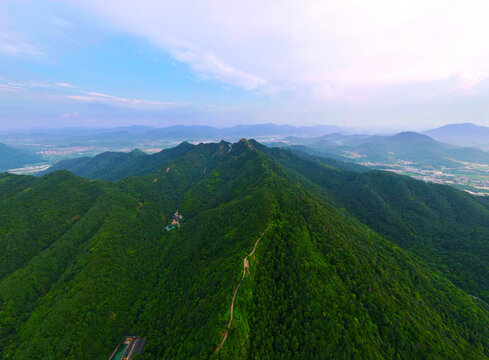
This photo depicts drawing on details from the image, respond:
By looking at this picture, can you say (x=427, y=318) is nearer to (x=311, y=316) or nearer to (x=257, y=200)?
(x=311, y=316)

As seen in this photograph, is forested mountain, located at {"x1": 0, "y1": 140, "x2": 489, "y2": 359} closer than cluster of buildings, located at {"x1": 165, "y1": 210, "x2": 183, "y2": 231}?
Yes

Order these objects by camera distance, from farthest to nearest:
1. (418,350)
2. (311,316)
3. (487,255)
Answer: (487,255), (311,316), (418,350)

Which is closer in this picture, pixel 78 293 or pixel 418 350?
pixel 418 350

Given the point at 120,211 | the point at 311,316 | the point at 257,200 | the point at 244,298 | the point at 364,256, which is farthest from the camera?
the point at 120,211

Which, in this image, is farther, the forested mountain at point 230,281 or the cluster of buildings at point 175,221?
the cluster of buildings at point 175,221

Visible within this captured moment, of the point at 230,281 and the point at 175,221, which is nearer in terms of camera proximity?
the point at 230,281

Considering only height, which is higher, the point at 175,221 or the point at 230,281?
the point at 230,281

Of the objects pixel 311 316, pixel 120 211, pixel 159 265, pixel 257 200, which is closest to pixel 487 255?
pixel 311 316

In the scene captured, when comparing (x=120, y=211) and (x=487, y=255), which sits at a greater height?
(x=120, y=211)
